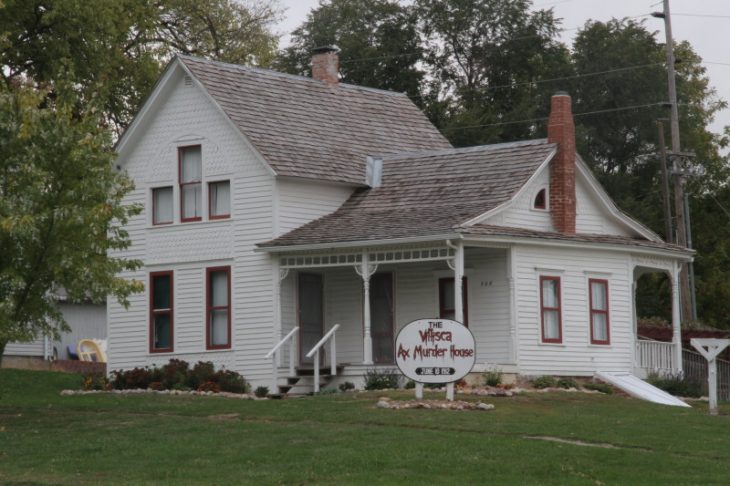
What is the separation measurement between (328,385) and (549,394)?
20.4 feet

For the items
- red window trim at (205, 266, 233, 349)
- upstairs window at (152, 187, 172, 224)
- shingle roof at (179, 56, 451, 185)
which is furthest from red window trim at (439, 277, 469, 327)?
upstairs window at (152, 187, 172, 224)

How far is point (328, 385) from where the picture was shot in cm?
3538

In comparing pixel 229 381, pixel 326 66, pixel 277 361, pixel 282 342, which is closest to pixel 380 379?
pixel 282 342

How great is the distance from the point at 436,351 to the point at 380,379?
19.4 ft

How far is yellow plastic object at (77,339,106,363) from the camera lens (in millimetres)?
50844

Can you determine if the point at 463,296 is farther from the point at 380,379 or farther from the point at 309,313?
the point at 309,313

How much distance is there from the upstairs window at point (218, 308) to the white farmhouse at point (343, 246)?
0.04 m

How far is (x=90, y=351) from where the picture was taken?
51.2 meters

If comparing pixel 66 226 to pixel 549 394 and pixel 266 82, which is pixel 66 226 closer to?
pixel 549 394

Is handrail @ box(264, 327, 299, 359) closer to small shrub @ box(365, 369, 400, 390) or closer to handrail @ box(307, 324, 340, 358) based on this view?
handrail @ box(307, 324, 340, 358)

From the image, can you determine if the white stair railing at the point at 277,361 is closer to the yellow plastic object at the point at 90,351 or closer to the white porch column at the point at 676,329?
the white porch column at the point at 676,329

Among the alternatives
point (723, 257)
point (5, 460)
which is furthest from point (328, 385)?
point (723, 257)

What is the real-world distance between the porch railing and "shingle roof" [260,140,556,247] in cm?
566

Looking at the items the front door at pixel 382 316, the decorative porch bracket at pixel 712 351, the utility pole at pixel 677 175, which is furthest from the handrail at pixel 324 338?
the utility pole at pixel 677 175
